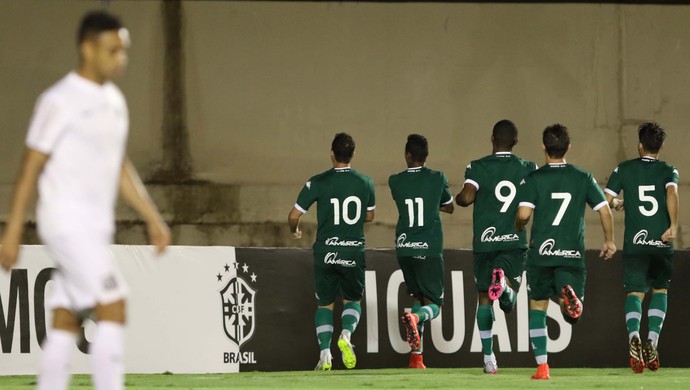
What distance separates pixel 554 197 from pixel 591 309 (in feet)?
9.87

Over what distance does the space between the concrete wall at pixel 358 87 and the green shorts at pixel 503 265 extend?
20.2ft

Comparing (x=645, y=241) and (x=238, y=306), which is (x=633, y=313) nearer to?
(x=645, y=241)

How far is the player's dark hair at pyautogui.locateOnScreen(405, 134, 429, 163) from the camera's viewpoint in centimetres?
1233

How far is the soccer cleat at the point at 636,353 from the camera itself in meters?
11.4

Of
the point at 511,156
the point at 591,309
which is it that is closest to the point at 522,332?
the point at 591,309

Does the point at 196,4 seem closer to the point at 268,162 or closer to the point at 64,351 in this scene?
the point at 268,162

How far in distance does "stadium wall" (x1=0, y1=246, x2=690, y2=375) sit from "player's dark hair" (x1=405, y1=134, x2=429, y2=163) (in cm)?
103

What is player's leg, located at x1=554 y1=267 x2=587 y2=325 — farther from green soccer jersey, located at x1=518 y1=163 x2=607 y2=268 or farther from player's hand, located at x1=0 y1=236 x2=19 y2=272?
player's hand, located at x1=0 y1=236 x2=19 y2=272

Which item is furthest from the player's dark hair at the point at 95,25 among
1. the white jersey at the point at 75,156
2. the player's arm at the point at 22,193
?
the player's arm at the point at 22,193

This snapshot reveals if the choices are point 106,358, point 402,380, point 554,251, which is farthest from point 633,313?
point 106,358

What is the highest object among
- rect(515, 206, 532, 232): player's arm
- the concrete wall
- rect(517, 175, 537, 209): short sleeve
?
the concrete wall

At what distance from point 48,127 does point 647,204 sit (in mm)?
7003

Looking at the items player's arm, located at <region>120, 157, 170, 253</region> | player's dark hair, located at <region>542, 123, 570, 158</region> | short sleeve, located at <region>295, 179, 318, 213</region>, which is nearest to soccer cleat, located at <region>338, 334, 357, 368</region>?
short sleeve, located at <region>295, 179, 318, 213</region>

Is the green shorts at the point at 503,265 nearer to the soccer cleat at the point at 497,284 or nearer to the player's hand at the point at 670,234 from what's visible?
the soccer cleat at the point at 497,284
